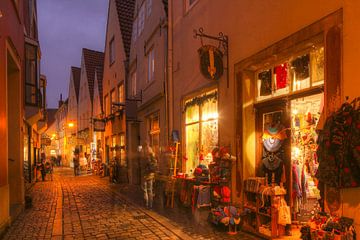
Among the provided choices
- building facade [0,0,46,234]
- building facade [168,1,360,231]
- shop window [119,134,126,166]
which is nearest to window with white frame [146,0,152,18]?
building facade [168,1,360,231]

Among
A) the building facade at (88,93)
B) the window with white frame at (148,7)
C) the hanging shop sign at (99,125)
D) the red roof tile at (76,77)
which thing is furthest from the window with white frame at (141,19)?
the red roof tile at (76,77)

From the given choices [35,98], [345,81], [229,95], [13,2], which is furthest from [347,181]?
[35,98]

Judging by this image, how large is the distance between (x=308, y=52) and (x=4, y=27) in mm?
6821

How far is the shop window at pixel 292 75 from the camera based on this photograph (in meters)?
5.34

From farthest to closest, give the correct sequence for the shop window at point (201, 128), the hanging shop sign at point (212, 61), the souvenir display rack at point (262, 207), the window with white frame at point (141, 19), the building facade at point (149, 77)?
the window with white frame at point (141, 19), the building facade at point (149, 77), the shop window at point (201, 128), the hanging shop sign at point (212, 61), the souvenir display rack at point (262, 207)

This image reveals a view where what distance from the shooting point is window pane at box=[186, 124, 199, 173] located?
9500 mm

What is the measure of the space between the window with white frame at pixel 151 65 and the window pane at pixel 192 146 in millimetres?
4292

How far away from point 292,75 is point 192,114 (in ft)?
14.1

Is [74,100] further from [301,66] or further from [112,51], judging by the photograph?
[301,66]

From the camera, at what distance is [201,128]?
9.17 meters

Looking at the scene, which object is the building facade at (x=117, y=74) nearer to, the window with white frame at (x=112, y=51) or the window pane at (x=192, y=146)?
the window with white frame at (x=112, y=51)

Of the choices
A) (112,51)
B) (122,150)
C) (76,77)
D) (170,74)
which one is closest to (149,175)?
(170,74)

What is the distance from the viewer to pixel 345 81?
4.36m

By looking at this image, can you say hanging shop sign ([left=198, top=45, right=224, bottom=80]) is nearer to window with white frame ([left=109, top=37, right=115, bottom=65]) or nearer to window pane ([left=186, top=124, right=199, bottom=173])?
window pane ([left=186, top=124, right=199, bottom=173])
